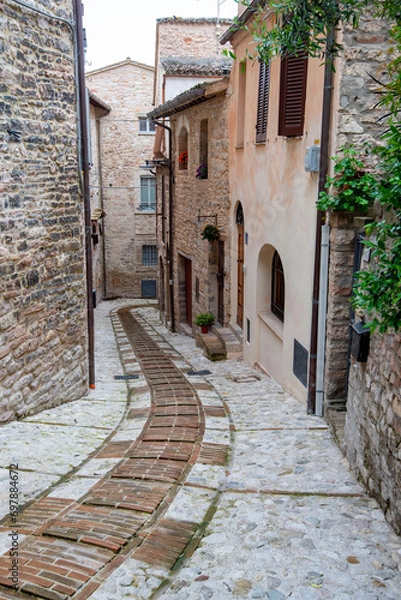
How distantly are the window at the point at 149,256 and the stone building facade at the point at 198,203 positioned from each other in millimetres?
9304

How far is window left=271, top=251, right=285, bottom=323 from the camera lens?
30.4 feet

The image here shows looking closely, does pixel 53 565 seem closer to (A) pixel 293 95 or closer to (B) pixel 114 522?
(B) pixel 114 522

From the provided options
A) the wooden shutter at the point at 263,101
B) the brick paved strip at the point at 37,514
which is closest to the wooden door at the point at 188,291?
the wooden shutter at the point at 263,101

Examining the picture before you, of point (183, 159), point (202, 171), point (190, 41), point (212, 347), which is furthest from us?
point (190, 41)

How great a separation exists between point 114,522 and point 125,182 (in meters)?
23.8

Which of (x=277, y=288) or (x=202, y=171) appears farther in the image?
(x=202, y=171)

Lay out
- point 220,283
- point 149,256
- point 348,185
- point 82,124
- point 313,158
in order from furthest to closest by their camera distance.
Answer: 1. point 149,256
2. point 220,283
3. point 82,124
4. point 313,158
5. point 348,185

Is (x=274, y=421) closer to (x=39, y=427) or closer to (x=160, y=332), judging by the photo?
(x=39, y=427)

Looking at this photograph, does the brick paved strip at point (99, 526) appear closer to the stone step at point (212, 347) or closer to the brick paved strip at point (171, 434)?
the brick paved strip at point (171, 434)

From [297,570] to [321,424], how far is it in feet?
10.2

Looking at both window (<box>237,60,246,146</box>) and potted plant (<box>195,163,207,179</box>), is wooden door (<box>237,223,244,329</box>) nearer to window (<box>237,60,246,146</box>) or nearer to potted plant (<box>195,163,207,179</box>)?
window (<box>237,60,246,146</box>)

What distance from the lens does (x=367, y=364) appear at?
4891 millimetres

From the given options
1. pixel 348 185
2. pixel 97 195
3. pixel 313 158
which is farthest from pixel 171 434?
pixel 97 195

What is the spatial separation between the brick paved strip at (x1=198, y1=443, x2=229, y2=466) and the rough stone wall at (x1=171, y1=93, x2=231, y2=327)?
6720mm
